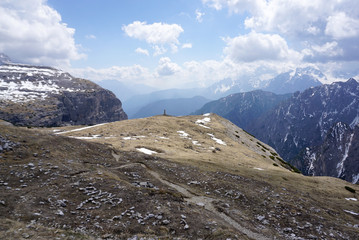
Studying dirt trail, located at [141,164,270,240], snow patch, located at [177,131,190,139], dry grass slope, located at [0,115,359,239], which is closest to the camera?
dry grass slope, located at [0,115,359,239]

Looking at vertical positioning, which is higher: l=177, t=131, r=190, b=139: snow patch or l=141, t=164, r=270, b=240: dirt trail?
l=141, t=164, r=270, b=240: dirt trail

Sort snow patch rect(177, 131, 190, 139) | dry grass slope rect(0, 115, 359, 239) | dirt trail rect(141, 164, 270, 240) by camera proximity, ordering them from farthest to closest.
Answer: snow patch rect(177, 131, 190, 139) → dirt trail rect(141, 164, 270, 240) → dry grass slope rect(0, 115, 359, 239)

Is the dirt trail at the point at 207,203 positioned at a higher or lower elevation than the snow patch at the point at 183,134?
higher

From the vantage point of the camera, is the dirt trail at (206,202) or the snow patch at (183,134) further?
the snow patch at (183,134)

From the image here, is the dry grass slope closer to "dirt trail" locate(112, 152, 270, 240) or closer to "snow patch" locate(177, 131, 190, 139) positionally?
"dirt trail" locate(112, 152, 270, 240)

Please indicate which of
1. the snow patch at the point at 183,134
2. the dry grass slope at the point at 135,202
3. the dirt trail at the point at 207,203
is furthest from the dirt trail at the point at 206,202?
the snow patch at the point at 183,134

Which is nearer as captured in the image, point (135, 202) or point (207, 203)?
point (135, 202)

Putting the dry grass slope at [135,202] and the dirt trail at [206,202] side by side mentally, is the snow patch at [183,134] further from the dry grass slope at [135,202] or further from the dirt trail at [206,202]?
the dirt trail at [206,202]

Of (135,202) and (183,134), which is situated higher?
(135,202)

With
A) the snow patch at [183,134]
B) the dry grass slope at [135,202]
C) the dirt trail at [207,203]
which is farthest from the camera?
the snow patch at [183,134]

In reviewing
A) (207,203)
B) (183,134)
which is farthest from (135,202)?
(183,134)

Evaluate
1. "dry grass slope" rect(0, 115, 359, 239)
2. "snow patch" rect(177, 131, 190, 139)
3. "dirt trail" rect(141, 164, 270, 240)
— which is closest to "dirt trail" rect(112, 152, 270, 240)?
"dirt trail" rect(141, 164, 270, 240)

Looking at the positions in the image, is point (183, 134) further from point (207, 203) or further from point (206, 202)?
point (207, 203)

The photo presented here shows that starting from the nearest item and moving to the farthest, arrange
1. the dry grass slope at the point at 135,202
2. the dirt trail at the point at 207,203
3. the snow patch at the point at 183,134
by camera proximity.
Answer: the dry grass slope at the point at 135,202 → the dirt trail at the point at 207,203 → the snow patch at the point at 183,134
